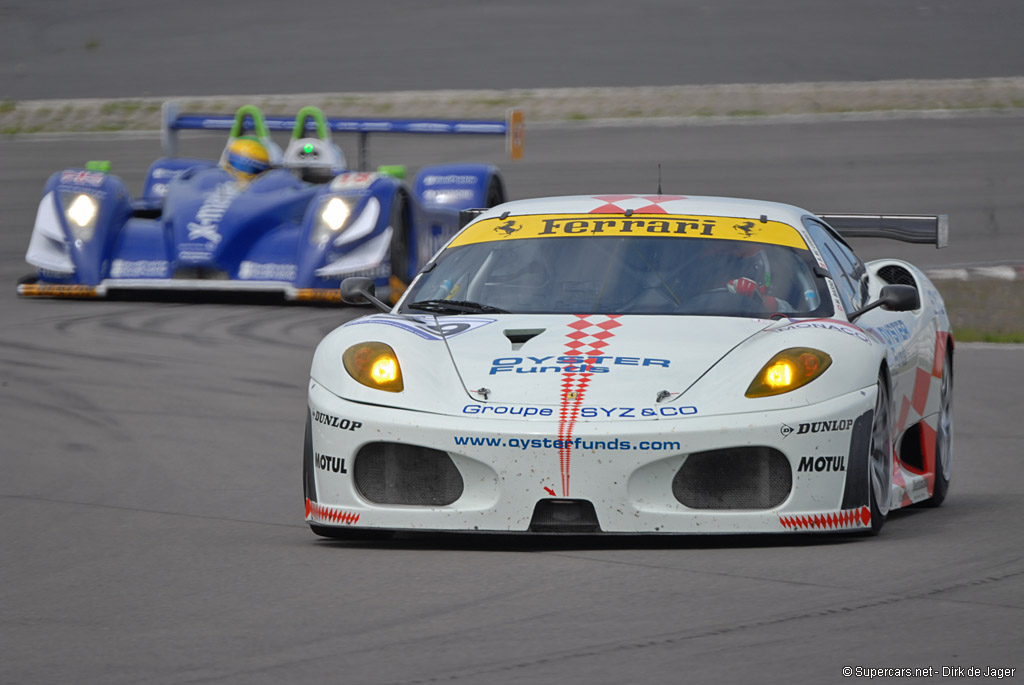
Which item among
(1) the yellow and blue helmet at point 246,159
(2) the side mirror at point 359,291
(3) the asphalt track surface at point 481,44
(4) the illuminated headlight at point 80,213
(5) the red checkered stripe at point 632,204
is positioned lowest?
(3) the asphalt track surface at point 481,44

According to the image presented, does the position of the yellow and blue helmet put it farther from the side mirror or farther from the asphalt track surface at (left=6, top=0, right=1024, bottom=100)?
the asphalt track surface at (left=6, top=0, right=1024, bottom=100)

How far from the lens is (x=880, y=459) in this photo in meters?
5.51

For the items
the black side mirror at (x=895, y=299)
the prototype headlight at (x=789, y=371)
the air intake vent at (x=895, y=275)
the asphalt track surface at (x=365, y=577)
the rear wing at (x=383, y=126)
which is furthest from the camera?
the rear wing at (x=383, y=126)

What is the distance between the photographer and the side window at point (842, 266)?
6.26 metres

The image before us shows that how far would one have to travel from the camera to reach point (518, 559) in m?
4.96

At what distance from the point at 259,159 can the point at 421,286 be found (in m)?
9.53

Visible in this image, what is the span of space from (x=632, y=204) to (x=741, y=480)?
174 centimetres

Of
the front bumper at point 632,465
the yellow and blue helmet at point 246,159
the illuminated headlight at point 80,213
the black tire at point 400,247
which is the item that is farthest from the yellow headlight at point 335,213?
the front bumper at point 632,465

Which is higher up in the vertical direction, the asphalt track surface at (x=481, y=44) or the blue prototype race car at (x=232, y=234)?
the blue prototype race car at (x=232, y=234)

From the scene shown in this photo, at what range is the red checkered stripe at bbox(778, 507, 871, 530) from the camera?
5070 millimetres

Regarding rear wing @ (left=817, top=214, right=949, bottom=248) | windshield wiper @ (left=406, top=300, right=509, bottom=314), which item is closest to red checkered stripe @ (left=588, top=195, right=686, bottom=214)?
windshield wiper @ (left=406, top=300, right=509, bottom=314)

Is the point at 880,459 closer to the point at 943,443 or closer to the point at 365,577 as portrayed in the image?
the point at 943,443

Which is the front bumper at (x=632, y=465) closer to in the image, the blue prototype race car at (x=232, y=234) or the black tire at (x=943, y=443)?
the black tire at (x=943, y=443)

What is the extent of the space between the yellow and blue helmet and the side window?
9228 mm
